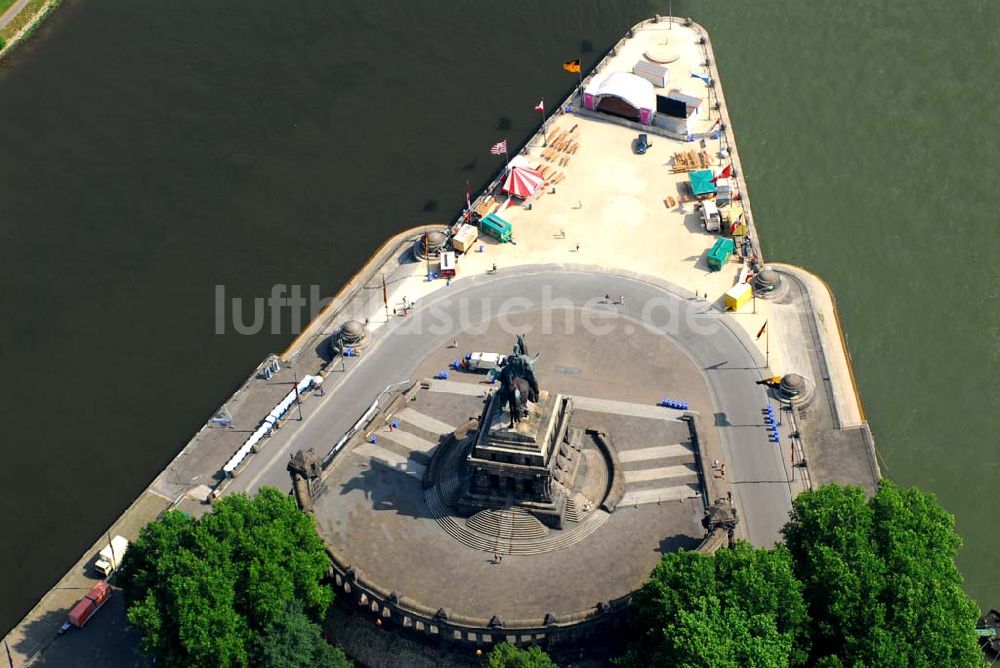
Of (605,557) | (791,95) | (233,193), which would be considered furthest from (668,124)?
(605,557)

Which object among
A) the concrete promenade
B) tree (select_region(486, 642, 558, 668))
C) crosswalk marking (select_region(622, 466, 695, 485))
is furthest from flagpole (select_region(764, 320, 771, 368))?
tree (select_region(486, 642, 558, 668))

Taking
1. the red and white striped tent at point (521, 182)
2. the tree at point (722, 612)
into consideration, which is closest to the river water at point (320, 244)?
the red and white striped tent at point (521, 182)

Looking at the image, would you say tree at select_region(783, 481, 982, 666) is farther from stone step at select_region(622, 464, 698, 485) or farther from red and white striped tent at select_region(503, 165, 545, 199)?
red and white striped tent at select_region(503, 165, 545, 199)

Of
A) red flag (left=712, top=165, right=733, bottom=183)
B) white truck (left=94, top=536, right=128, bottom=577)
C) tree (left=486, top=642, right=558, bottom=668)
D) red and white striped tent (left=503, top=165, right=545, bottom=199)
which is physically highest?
red flag (left=712, top=165, right=733, bottom=183)

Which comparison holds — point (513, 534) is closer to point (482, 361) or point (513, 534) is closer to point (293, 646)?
point (293, 646)

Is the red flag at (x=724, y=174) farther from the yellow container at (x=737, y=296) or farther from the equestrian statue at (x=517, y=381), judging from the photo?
the equestrian statue at (x=517, y=381)

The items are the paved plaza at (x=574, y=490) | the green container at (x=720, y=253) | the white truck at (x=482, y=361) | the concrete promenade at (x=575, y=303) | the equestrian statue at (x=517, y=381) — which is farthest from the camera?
the green container at (x=720, y=253)

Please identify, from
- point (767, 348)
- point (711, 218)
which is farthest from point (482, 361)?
point (711, 218)
